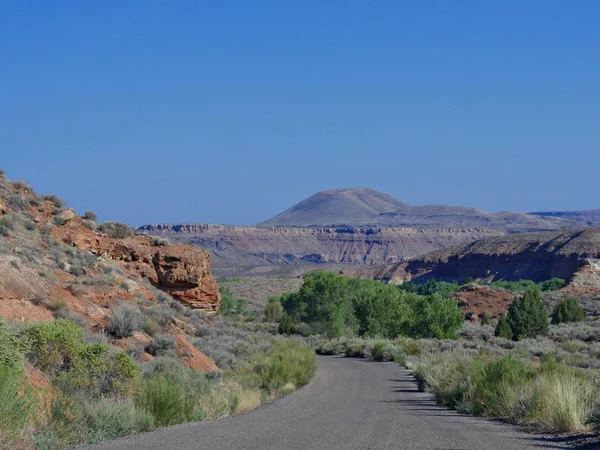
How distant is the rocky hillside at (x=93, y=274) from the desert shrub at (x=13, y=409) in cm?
992

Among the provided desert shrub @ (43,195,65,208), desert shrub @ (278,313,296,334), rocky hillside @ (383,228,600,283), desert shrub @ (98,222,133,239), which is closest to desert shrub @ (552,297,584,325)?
desert shrub @ (278,313,296,334)

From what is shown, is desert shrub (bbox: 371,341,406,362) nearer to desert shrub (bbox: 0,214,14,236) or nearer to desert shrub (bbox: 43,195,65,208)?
desert shrub (bbox: 43,195,65,208)

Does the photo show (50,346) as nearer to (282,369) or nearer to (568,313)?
(282,369)

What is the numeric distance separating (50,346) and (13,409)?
5725 mm

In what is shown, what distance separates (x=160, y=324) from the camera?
27.3m

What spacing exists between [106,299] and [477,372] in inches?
516

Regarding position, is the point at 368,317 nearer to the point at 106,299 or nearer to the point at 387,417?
the point at 106,299

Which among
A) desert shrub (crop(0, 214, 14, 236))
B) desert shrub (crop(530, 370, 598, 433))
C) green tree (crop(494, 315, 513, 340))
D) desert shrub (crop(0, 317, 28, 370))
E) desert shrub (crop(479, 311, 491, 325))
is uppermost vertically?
desert shrub (crop(0, 214, 14, 236))

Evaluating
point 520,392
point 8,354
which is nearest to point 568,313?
point 520,392

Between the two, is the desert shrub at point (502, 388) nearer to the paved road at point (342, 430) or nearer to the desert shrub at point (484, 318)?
the paved road at point (342, 430)

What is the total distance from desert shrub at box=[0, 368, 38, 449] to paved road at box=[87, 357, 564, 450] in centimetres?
114

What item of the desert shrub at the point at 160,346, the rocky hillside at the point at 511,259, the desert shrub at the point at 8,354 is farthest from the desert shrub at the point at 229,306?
the rocky hillside at the point at 511,259

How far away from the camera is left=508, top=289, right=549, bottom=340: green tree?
5984 cm

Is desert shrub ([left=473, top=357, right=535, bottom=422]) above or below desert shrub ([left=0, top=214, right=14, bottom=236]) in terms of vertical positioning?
below
